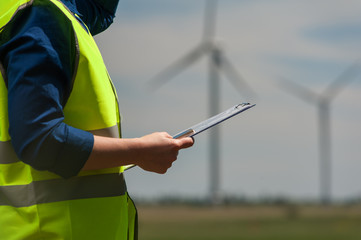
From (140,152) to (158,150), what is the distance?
3.0 inches

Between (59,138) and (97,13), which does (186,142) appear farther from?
(97,13)

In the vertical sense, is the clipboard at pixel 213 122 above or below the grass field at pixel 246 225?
above

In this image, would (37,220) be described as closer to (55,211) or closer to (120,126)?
(55,211)

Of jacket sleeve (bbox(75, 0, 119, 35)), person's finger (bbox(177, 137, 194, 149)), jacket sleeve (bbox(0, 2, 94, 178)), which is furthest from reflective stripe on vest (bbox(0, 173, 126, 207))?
jacket sleeve (bbox(75, 0, 119, 35))

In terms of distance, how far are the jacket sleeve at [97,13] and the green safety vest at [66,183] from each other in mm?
638

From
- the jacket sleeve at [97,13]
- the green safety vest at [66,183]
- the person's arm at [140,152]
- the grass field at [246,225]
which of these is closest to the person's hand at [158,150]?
the person's arm at [140,152]

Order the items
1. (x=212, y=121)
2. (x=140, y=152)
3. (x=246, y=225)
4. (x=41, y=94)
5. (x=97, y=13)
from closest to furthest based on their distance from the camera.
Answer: (x=41, y=94)
(x=140, y=152)
(x=212, y=121)
(x=97, y=13)
(x=246, y=225)

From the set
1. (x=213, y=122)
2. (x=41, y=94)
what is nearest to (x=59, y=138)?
(x=41, y=94)

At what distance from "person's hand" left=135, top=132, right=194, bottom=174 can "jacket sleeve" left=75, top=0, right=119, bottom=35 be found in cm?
100

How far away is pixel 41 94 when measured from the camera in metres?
2.71

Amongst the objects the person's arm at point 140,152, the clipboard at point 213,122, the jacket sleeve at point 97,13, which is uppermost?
the jacket sleeve at point 97,13

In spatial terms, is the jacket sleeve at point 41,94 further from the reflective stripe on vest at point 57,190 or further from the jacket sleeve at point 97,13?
the jacket sleeve at point 97,13

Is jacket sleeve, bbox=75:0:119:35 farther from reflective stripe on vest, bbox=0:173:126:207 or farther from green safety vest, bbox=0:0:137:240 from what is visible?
reflective stripe on vest, bbox=0:173:126:207

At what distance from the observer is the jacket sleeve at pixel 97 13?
3.64 m
